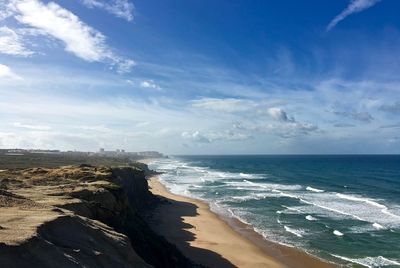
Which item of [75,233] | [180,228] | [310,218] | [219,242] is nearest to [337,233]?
[310,218]

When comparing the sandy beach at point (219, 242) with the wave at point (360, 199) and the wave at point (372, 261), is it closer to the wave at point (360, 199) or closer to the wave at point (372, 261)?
the wave at point (372, 261)

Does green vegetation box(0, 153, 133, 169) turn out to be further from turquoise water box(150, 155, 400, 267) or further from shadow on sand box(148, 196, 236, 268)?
shadow on sand box(148, 196, 236, 268)

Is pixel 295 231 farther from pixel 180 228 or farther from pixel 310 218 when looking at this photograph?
pixel 180 228

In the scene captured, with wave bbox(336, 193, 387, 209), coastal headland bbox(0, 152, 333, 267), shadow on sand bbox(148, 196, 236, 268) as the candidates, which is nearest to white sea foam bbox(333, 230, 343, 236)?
coastal headland bbox(0, 152, 333, 267)

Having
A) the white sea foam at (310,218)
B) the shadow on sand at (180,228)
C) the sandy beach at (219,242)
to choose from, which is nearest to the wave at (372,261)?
the sandy beach at (219,242)

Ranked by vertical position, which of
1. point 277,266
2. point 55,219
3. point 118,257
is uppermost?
point 55,219

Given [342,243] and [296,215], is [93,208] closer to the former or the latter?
[342,243]

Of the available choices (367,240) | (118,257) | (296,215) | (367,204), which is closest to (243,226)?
(296,215)
